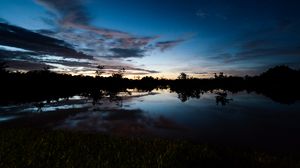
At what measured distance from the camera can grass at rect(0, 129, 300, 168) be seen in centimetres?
1030

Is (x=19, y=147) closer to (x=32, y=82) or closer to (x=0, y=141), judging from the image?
(x=0, y=141)

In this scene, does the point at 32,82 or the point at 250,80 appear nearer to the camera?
the point at 32,82

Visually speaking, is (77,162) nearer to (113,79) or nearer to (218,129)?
(218,129)

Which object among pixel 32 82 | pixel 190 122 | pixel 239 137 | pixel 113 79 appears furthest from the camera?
pixel 113 79

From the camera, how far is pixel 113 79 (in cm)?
18912

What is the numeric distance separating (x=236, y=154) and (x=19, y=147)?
31.4 feet

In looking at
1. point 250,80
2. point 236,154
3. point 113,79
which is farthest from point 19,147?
point 250,80

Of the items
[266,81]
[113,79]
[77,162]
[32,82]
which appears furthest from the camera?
[113,79]

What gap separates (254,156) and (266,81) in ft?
571

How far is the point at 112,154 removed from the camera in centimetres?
1152

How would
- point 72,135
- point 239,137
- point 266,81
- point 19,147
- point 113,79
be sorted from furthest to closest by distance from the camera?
point 113,79, point 266,81, point 239,137, point 72,135, point 19,147

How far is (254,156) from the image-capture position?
490 inches

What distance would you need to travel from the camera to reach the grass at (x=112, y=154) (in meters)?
10.3

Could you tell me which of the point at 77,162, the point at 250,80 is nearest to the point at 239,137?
the point at 77,162
